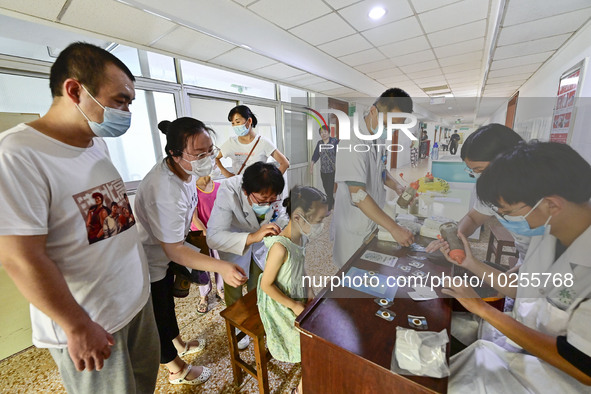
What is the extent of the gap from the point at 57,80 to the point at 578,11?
2777 millimetres

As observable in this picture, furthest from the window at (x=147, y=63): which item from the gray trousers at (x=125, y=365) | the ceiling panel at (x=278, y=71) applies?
the gray trousers at (x=125, y=365)

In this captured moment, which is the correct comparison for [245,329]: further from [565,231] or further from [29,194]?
[565,231]

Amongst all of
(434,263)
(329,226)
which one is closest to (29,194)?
(329,226)

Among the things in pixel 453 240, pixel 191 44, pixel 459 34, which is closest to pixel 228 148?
pixel 191 44

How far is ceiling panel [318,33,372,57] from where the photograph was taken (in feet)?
7.64

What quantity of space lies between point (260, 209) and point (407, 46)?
228 centimetres

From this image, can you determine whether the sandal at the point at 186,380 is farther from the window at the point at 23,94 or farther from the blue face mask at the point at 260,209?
the window at the point at 23,94

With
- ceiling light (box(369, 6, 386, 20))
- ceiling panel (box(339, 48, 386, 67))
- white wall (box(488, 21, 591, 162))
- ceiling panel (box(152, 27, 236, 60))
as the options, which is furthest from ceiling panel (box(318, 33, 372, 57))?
white wall (box(488, 21, 591, 162))

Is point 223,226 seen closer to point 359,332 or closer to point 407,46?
point 359,332

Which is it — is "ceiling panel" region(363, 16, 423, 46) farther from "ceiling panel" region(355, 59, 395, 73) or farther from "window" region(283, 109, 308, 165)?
"window" region(283, 109, 308, 165)

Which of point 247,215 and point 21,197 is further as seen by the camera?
point 247,215

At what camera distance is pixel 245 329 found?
1.12m

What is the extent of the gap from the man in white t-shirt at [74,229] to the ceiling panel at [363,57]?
2.49 metres

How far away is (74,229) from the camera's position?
705mm
